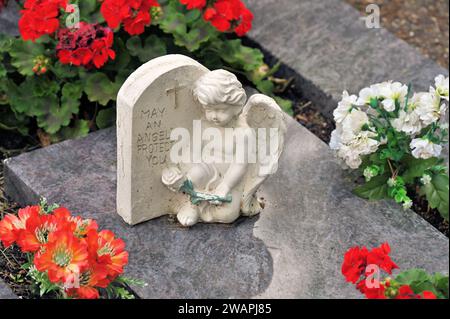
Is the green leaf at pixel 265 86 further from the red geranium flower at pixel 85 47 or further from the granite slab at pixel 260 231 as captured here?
the red geranium flower at pixel 85 47

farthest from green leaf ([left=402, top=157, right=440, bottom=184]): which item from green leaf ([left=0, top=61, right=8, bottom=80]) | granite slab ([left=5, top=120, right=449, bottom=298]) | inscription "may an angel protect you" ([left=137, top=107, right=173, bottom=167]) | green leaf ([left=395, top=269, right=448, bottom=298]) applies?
green leaf ([left=0, top=61, right=8, bottom=80])

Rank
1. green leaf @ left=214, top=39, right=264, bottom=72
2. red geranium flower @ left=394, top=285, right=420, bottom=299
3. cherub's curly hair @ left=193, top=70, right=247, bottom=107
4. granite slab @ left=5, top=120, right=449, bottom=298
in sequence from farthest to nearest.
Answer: green leaf @ left=214, top=39, right=264, bottom=72, granite slab @ left=5, top=120, right=449, bottom=298, cherub's curly hair @ left=193, top=70, right=247, bottom=107, red geranium flower @ left=394, top=285, right=420, bottom=299

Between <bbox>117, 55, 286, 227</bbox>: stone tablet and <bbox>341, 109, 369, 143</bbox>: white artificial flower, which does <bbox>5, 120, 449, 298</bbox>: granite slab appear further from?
<bbox>341, 109, 369, 143</bbox>: white artificial flower

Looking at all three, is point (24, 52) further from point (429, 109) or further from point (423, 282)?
point (423, 282)

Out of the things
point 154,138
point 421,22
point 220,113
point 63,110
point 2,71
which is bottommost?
point 421,22

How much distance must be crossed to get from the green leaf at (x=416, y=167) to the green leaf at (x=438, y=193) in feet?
0.23

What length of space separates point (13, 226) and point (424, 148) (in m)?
1.62

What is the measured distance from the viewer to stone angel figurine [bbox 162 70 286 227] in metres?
3.88

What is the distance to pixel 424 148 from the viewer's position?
417 centimetres

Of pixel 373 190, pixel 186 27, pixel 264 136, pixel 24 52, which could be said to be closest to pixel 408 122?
pixel 373 190

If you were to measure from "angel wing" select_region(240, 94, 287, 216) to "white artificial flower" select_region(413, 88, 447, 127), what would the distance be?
2.04ft

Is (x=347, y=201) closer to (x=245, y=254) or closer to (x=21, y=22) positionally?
(x=245, y=254)
